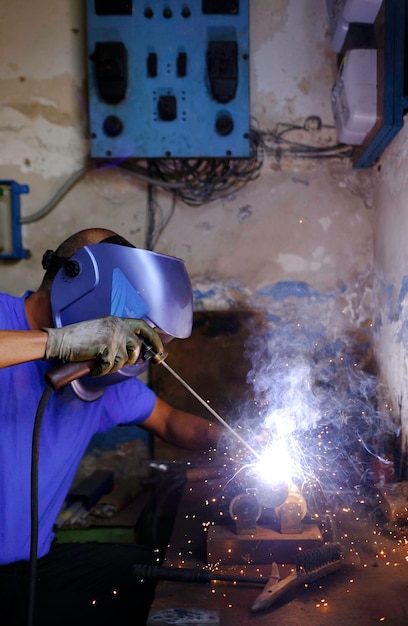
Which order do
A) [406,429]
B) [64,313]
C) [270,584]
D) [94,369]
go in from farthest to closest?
[406,429]
[64,313]
[94,369]
[270,584]

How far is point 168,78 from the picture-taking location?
313 cm

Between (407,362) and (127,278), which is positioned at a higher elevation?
(127,278)

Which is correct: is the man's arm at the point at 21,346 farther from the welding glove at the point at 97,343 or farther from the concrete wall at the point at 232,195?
the concrete wall at the point at 232,195

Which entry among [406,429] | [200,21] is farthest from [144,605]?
[200,21]

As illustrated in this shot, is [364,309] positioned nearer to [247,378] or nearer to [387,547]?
[247,378]

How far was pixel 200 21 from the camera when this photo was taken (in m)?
3.10

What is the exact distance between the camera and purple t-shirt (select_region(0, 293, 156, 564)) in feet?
6.89

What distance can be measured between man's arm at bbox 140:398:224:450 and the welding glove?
2.77 ft

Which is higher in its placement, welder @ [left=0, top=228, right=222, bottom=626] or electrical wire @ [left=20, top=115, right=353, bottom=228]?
electrical wire @ [left=20, top=115, right=353, bottom=228]

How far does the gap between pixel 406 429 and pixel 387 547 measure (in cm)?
67

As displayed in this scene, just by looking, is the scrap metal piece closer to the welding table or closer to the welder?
the welding table

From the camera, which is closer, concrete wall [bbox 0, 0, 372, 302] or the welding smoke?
the welding smoke

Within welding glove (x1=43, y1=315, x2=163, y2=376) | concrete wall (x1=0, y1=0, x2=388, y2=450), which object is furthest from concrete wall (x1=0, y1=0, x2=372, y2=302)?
welding glove (x1=43, y1=315, x2=163, y2=376)

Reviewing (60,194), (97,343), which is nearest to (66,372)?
(97,343)
